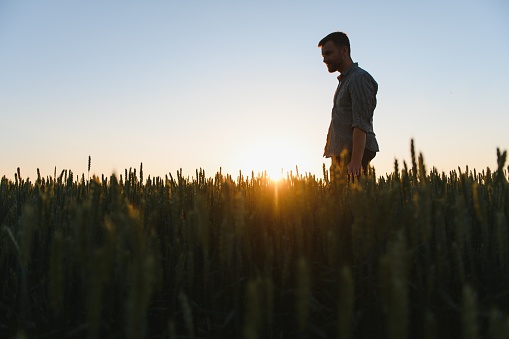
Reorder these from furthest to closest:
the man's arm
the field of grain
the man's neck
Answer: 1. the man's neck
2. the man's arm
3. the field of grain

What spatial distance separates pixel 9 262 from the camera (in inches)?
66.5

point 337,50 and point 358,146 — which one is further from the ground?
point 337,50

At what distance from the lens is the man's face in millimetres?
4285

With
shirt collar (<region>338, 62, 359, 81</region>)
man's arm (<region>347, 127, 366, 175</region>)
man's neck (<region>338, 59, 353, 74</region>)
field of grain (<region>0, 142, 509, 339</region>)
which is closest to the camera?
field of grain (<region>0, 142, 509, 339</region>)

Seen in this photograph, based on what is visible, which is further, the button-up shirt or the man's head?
the man's head

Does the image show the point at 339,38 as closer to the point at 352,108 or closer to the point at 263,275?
the point at 352,108

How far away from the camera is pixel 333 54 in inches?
169

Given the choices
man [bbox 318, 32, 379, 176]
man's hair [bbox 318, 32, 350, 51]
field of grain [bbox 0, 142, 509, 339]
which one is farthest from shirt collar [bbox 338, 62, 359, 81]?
field of grain [bbox 0, 142, 509, 339]

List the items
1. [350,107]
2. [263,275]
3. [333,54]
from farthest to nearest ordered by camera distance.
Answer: [333,54]
[350,107]
[263,275]

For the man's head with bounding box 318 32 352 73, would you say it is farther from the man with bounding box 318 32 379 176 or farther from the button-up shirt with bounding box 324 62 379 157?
the button-up shirt with bounding box 324 62 379 157

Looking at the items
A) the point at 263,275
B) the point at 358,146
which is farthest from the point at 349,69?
the point at 263,275

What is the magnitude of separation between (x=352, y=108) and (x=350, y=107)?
0.28 metres

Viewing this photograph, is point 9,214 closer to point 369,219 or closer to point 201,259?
point 201,259

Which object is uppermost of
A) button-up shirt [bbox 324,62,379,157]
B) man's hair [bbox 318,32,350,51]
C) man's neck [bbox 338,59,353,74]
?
man's hair [bbox 318,32,350,51]
